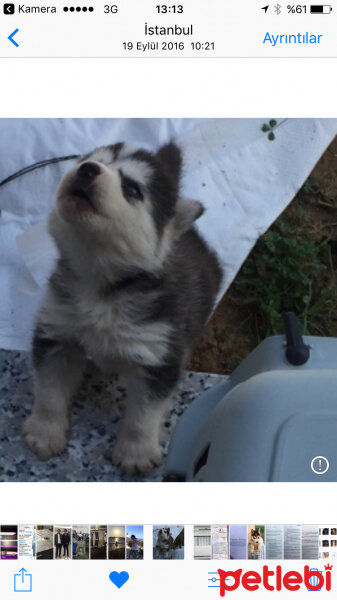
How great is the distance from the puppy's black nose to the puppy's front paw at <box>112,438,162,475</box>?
795 millimetres

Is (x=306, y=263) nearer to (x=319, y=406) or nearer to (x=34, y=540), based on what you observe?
(x=319, y=406)

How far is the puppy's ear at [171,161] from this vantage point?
1791 mm
